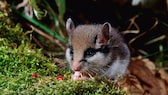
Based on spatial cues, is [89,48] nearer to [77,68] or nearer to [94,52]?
[94,52]

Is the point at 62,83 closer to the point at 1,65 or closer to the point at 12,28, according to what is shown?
the point at 1,65

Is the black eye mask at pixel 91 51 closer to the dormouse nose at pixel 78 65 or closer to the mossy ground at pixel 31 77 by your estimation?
the dormouse nose at pixel 78 65

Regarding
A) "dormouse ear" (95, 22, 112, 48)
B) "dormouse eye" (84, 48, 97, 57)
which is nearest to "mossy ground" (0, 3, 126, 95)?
"dormouse eye" (84, 48, 97, 57)

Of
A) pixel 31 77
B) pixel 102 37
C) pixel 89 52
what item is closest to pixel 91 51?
pixel 89 52

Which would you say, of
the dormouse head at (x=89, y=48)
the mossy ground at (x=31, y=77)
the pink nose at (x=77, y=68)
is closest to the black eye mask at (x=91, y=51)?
the dormouse head at (x=89, y=48)

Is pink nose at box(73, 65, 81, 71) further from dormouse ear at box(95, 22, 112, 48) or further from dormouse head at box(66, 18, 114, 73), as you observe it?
dormouse ear at box(95, 22, 112, 48)

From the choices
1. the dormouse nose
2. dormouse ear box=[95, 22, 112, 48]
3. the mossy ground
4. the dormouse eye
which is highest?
dormouse ear box=[95, 22, 112, 48]

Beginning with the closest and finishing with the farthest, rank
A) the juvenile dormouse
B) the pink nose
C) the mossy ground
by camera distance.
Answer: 1. the mossy ground
2. the pink nose
3. the juvenile dormouse
